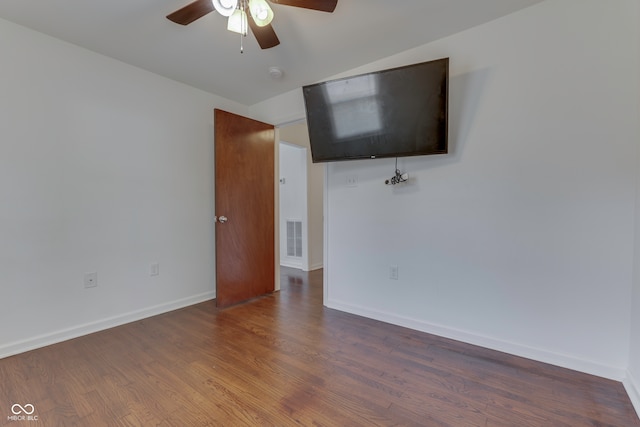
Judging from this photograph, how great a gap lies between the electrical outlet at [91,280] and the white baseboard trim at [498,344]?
86.8 inches

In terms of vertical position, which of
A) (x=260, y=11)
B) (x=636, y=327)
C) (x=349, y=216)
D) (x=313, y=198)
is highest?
(x=260, y=11)

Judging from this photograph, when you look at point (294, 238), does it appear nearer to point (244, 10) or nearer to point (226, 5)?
point (244, 10)

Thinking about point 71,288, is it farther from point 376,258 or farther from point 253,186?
point 376,258

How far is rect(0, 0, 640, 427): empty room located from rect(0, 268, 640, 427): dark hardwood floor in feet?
0.05

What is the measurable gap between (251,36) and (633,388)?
3220mm

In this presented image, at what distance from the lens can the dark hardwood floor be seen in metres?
1.40

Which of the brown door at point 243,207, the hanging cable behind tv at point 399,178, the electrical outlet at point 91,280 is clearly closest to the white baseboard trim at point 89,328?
the electrical outlet at point 91,280

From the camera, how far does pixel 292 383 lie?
166 centimetres

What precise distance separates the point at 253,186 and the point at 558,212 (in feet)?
8.99

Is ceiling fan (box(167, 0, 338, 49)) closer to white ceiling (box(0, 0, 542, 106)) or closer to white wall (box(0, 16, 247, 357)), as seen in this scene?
white ceiling (box(0, 0, 542, 106))

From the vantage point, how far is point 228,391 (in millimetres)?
1597

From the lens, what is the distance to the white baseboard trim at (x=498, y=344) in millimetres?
1704

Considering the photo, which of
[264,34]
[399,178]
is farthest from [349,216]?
[264,34]

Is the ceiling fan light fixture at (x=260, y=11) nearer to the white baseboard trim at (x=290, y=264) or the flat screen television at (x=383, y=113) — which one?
the flat screen television at (x=383, y=113)
